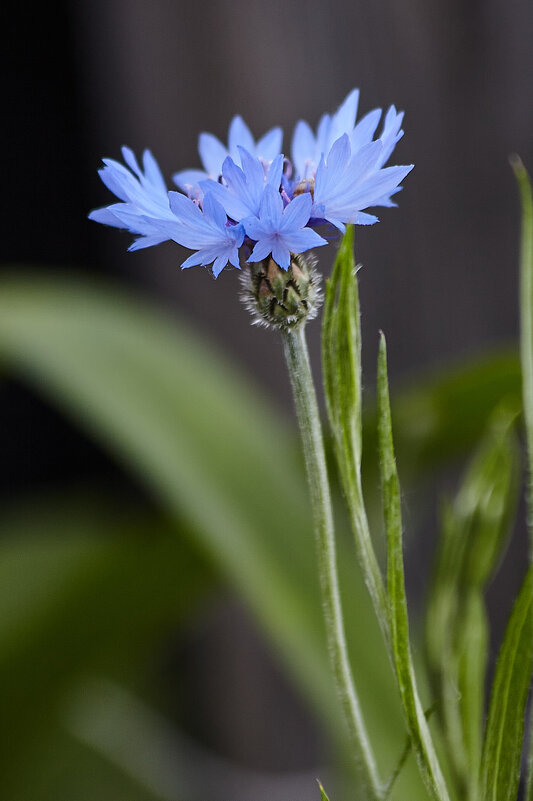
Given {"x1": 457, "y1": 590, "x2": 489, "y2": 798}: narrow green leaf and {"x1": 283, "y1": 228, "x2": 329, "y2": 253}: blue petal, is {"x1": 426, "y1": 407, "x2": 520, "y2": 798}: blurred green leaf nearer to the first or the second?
{"x1": 457, "y1": 590, "x2": 489, "y2": 798}: narrow green leaf

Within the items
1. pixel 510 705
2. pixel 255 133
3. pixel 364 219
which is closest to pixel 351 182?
pixel 364 219

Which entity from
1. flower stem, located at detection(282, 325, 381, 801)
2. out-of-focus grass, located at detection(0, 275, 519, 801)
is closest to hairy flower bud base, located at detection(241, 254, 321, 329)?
flower stem, located at detection(282, 325, 381, 801)

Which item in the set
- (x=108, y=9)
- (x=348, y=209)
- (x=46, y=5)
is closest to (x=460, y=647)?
(x=348, y=209)

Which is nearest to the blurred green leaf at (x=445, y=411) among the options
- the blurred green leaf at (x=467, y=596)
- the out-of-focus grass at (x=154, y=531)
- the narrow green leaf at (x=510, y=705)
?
the out-of-focus grass at (x=154, y=531)

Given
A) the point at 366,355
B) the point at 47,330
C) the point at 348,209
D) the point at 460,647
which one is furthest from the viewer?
the point at 366,355

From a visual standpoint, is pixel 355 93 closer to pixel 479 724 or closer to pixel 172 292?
pixel 479 724

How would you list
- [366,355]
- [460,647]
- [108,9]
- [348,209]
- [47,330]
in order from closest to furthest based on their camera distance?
[348,209] → [460,647] → [47,330] → [366,355] → [108,9]
